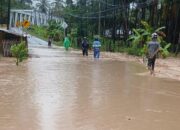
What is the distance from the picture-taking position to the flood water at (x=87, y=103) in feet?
24.6

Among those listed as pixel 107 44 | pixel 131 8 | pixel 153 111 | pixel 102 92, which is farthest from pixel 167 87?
pixel 131 8

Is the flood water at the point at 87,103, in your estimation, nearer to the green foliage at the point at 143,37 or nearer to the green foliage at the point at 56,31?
the green foliage at the point at 143,37

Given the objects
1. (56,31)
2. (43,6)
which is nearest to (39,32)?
(56,31)

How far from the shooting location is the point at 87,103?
374 inches

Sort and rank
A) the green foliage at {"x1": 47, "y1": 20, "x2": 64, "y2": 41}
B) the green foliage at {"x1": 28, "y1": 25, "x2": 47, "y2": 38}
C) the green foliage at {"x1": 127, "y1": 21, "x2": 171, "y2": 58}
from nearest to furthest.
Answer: the green foliage at {"x1": 127, "y1": 21, "x2": 171, "y2": 58}
the green foliage at {"x1": 47, "y1": 20, "x2": 64, "y2": 41}
the green foliage at {"x1": 28, "y1": 25, "x2": 47, "y2": 38}

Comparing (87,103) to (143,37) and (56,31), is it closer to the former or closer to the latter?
(143,37)

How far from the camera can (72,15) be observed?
205ft

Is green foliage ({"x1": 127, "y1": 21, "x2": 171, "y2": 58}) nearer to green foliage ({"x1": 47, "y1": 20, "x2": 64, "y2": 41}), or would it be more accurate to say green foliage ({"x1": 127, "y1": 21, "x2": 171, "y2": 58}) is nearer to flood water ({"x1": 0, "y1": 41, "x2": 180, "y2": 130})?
flood water ({"x1": 0, "y1": 41, "x2": 180, "y2": 130})

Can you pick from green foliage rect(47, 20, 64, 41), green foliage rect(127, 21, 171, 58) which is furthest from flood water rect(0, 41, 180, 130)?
green foliage rect(47, 20, 64, 41)

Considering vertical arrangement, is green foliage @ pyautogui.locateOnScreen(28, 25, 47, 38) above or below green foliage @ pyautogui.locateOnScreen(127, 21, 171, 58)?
above

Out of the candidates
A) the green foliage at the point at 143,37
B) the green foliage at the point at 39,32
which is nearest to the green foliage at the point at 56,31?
the green foliage at the point at 39,32

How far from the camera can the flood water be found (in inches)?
295

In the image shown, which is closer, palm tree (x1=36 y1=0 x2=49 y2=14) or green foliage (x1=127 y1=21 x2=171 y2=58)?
green foliage (x1=127 y1=21 x2=171 y2=58)

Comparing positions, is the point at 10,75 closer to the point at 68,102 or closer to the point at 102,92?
the point at 102,92
